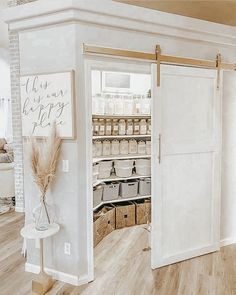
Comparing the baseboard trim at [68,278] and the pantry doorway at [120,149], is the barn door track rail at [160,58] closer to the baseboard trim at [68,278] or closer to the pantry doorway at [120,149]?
the pantry doorway at [120,149]

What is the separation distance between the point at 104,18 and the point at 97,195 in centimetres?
216

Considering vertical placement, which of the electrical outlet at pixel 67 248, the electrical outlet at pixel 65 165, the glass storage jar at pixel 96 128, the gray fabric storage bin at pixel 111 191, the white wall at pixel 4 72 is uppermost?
the white wall at pixel 4 72

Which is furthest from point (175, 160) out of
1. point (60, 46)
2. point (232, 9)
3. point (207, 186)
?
point (232, 9)

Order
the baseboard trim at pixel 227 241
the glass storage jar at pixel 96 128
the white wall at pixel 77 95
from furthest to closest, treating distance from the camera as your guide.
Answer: the glass storage jar at pixel 96 128 < the baseboard trim at pixel 227 241 < the white wall at pixel 77 95

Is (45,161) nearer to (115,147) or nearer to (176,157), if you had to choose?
(176,157)

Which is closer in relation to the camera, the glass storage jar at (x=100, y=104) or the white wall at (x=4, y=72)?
the glass storage jar at (x=100, y=104)

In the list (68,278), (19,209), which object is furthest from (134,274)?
(19,209)

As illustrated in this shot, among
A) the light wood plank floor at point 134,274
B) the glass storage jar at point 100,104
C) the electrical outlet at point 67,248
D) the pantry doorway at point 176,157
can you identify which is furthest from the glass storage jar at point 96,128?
the electrical outlet at point 67,248

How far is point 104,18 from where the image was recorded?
8.70 ft

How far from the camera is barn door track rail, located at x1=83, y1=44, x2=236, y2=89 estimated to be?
2680mm

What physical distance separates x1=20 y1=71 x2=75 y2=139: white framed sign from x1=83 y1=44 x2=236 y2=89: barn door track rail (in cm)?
32

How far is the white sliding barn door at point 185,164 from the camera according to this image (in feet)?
9.89

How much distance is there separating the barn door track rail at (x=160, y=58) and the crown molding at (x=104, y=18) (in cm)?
21

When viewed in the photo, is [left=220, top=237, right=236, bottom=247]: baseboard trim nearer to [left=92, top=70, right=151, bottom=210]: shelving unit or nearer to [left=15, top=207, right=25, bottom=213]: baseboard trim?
[left=92, top=70, right=151, bottom=210]: shelving unit
